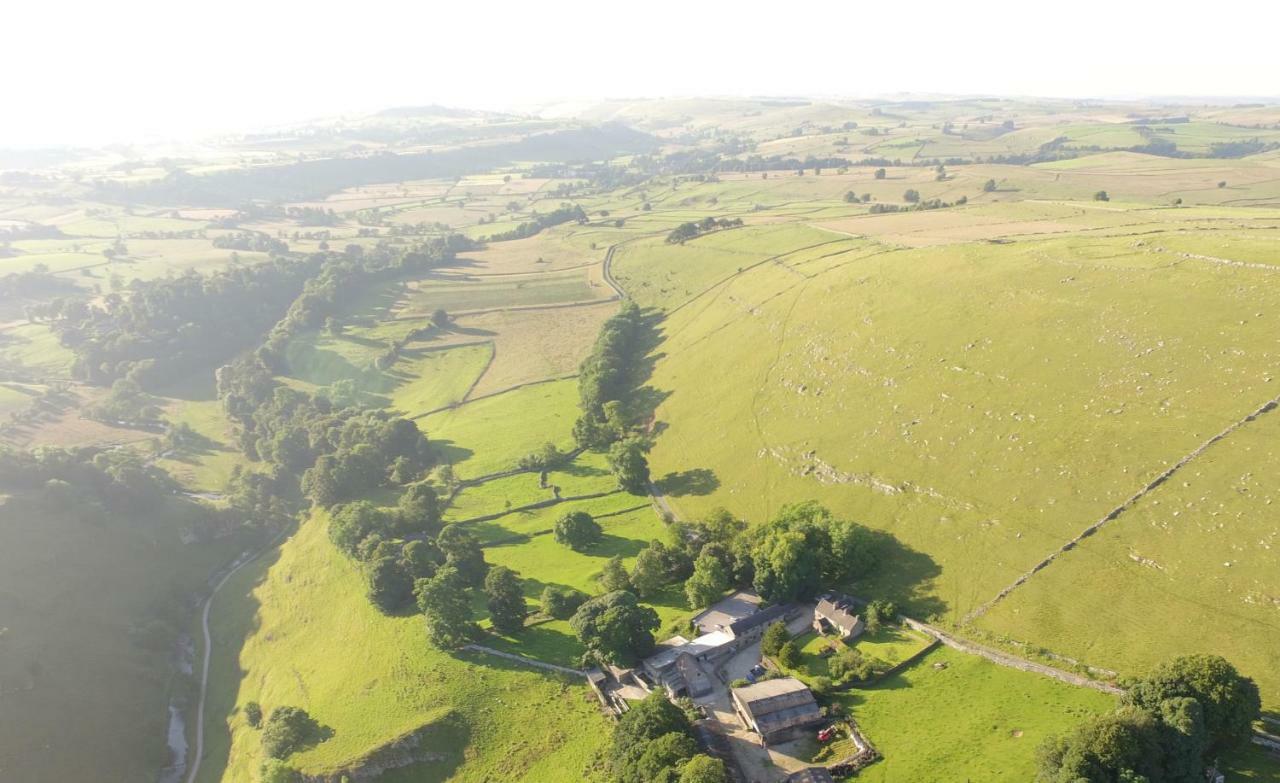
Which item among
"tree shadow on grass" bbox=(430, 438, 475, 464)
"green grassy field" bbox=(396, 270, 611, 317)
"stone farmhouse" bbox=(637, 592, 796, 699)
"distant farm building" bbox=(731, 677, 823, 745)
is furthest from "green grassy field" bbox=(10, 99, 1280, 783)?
"green grassy field" bbox=(396, 270, 611, 317)

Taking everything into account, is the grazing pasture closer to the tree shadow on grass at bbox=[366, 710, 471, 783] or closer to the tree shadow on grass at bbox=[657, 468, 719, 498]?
the tree shadow on grass at bbox=[657, 468, 719, 498]

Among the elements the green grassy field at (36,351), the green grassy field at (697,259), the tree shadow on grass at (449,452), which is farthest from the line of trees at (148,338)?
the green grassy field at (697,259)

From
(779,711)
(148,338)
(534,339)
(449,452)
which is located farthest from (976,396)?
(148,338)

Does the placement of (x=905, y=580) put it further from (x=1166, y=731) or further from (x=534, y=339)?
(x=534, y=339)

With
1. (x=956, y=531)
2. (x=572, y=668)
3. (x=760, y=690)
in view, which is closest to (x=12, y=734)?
(x=572, y=668)

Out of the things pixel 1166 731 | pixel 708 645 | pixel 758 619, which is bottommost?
pixel 708 645

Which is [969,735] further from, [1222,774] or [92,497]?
[92,497]
